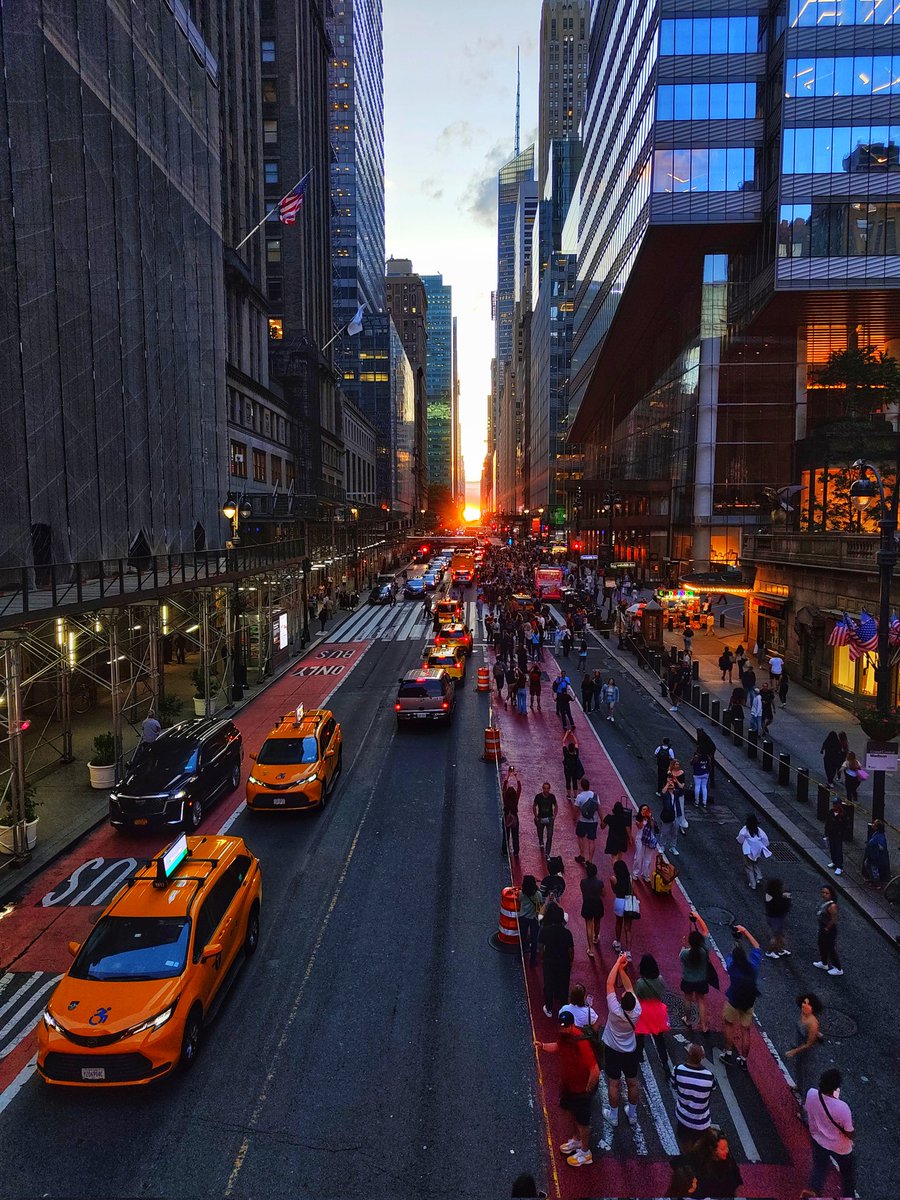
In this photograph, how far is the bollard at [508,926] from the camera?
35.1 feet

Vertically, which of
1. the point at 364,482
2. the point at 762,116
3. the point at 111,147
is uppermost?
the point at 762,116

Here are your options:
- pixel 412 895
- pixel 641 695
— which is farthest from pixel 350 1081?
pixel 641 695

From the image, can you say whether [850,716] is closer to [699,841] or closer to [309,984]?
[699,841]

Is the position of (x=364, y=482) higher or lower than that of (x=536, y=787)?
higher

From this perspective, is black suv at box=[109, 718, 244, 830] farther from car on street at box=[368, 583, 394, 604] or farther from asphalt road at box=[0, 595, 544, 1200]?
car on street at box=[368, 583, 394, 604]

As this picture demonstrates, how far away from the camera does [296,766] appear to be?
52.5ft

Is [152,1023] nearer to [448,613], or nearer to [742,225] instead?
[448,613]

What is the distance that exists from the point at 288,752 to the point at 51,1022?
28.7 ft

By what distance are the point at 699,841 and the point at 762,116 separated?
173 feet

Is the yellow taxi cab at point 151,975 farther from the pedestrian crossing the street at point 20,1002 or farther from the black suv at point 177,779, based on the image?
the black suv at point 177,779

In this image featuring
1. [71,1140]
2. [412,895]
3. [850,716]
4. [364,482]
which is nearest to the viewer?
[71,1140]

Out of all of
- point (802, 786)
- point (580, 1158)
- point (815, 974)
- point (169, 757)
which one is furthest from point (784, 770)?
point (169, 757)

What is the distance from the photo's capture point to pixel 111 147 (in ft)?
82.9

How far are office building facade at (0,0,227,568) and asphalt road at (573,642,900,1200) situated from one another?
16884 mm
